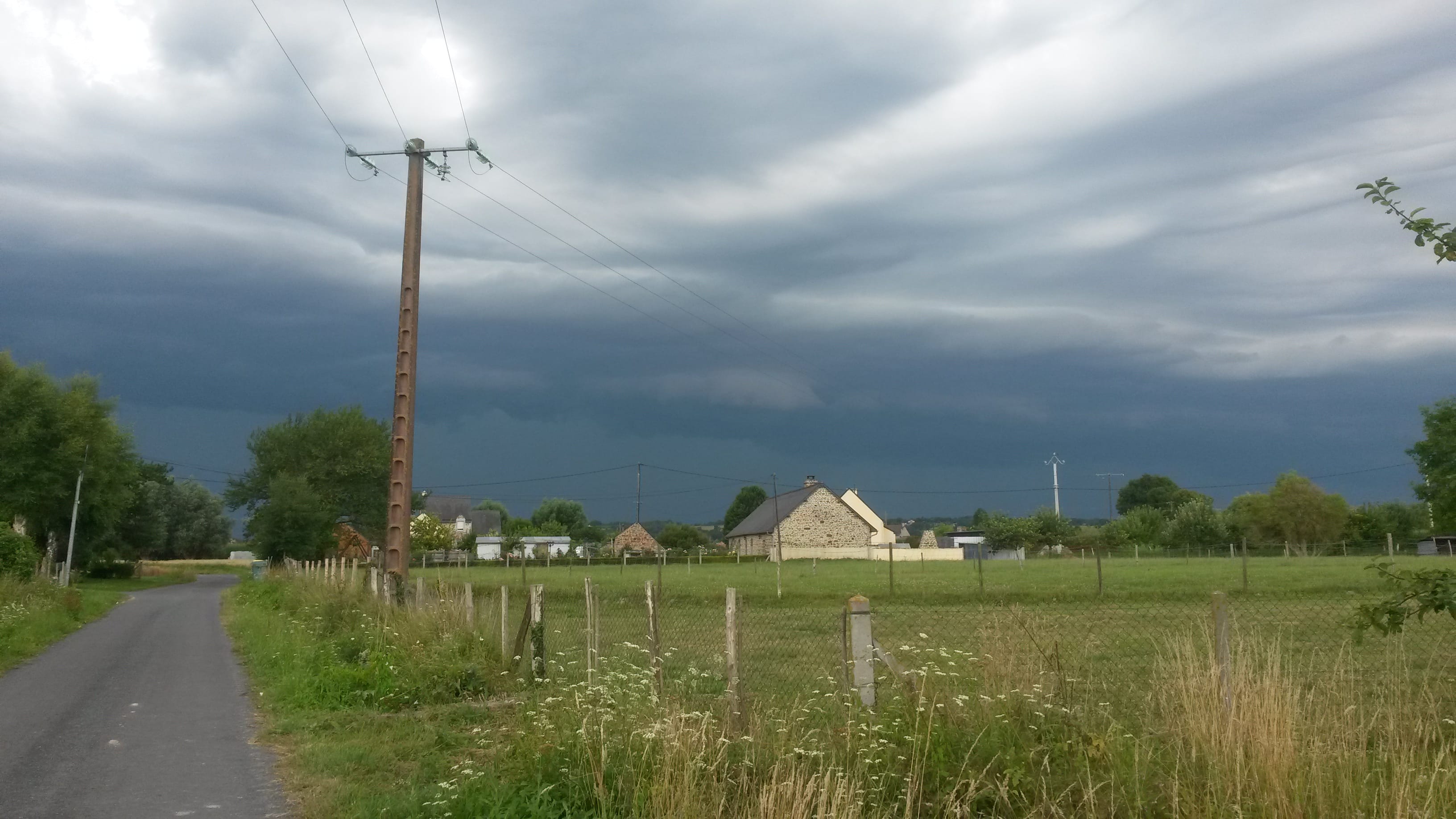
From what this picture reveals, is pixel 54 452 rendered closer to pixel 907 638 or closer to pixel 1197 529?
pixel 907 638

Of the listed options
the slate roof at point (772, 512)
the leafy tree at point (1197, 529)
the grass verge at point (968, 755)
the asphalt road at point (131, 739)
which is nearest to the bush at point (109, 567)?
the slate roof at point (772, 512)

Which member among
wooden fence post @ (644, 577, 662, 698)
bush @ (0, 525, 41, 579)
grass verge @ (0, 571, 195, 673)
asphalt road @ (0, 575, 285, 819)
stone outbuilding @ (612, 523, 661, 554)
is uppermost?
stone outbuilding @ (612, 523, 661, 554)

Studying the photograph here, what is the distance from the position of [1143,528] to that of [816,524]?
37.7 meters

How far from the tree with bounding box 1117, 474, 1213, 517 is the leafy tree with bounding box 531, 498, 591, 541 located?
271 feet

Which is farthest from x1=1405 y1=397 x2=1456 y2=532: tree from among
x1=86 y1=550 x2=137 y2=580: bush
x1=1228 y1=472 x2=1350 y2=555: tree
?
x1=86 y1=550 x2=137 y2=580: bush

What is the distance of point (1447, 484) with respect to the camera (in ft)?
217

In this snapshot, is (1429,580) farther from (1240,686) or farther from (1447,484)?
(1447,484)

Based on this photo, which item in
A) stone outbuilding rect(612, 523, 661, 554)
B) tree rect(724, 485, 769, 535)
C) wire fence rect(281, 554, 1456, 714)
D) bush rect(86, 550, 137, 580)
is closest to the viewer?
wire fence rect(281, 554, 1456, 714)

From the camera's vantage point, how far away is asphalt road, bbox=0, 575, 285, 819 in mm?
7496

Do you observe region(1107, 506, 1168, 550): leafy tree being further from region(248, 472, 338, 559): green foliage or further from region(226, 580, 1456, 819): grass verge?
region(226, 580, 1456, 819): grass verge

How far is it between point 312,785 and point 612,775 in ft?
10.4

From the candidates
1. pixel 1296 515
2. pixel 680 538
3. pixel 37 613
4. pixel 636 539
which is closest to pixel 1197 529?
pixel 1296 515

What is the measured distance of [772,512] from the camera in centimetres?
9525

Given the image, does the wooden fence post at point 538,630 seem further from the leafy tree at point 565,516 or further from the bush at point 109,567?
the leafy tree at point 565,516
